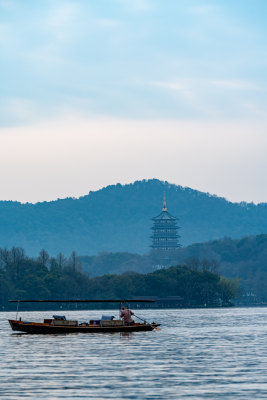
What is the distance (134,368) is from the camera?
210 ft

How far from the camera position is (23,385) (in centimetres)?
5428

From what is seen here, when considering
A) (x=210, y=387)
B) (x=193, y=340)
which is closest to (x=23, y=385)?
(x=210, y=387)

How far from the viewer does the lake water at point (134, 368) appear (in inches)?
2019

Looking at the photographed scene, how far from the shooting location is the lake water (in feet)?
168

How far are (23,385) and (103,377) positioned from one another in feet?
20.4

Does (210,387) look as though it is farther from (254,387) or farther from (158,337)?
(158,337)

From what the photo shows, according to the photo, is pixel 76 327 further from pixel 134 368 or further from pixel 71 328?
pixel 134 368

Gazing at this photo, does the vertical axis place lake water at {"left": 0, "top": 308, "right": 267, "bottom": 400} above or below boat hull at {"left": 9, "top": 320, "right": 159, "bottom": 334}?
below

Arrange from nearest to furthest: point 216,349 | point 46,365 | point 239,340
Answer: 1. point 46,365
2. point 216,349
3. point 239,340

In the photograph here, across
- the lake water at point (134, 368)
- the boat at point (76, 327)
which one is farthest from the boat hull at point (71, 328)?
the lake water at point (134, 368)

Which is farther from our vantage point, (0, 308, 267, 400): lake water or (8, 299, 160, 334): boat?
(8, 299, 160, 334): boat

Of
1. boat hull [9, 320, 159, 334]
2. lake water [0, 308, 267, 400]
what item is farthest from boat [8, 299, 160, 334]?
lake water [0, 308, 267, 400]

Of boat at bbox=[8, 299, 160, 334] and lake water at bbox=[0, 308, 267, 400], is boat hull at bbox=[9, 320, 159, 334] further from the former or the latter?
lake water at bbox=[0, 308, 267, 400]

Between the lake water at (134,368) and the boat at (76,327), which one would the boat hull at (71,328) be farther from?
the lake water at (134,368)
